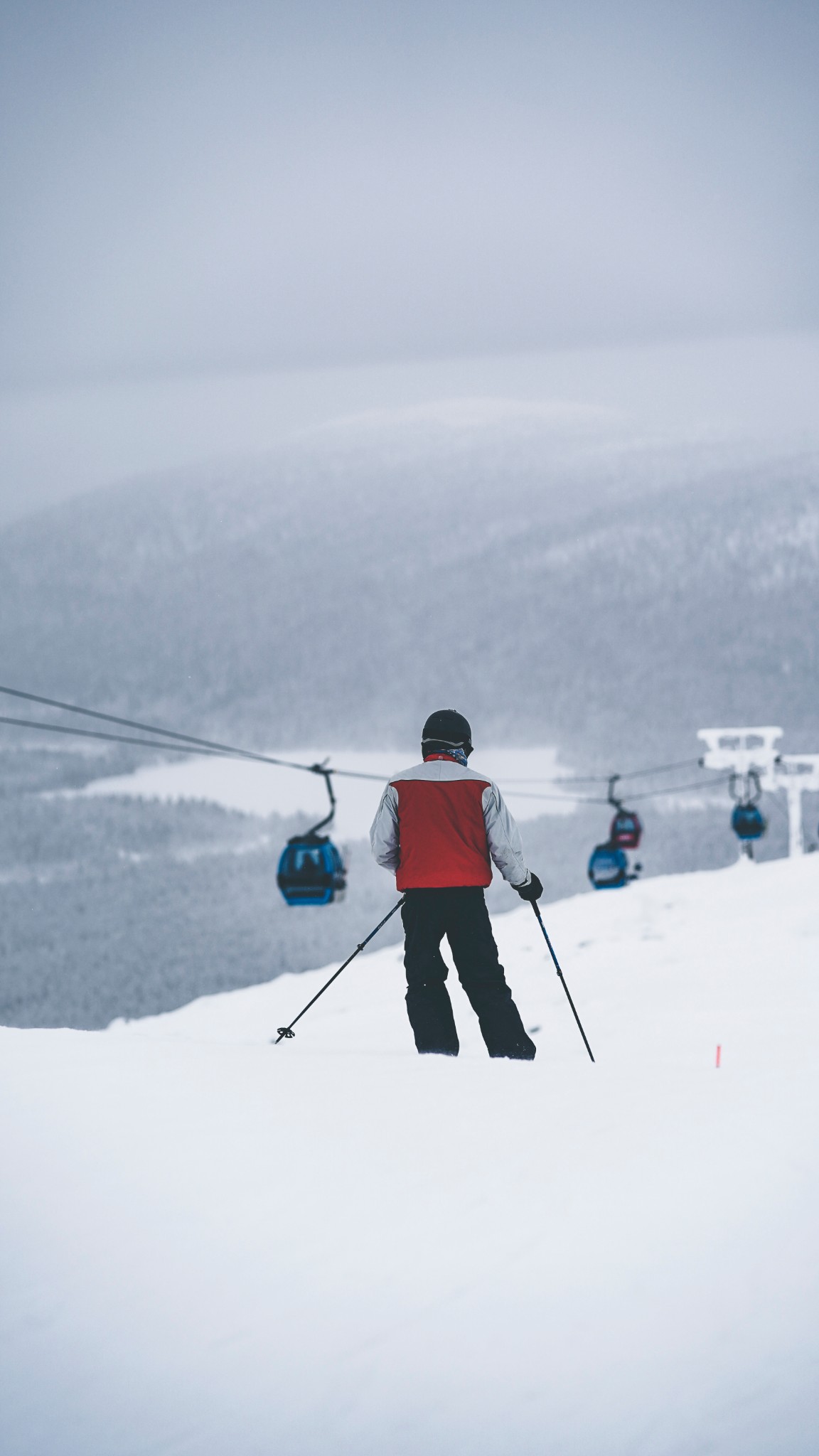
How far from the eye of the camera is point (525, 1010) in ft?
57.5

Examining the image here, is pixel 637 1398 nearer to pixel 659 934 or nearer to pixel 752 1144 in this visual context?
pixel 752 1144

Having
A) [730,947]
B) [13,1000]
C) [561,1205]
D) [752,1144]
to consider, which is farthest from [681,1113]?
[13,1000]

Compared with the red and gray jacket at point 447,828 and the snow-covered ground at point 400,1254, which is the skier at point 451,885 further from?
the snow-covered ground at point 400,1254

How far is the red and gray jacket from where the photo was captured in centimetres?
583

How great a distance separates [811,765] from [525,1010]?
48.5 ft

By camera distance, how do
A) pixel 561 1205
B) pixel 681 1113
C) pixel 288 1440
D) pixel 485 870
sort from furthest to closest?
1. pixel 485 870
2. pixel 681 1113
3. pixel 561 1205
4. pixel 288 1440

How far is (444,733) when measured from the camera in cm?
605

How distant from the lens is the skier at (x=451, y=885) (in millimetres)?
5812

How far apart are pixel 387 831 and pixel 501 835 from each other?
1.88ft

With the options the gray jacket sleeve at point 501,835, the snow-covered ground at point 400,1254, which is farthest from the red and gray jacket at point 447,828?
the snow-covered ground at point 400,1254

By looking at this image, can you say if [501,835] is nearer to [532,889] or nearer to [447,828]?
[447,828]

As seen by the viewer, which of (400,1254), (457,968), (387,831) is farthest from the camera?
(387,831)

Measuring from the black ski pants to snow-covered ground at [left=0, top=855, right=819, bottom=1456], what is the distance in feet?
1.69

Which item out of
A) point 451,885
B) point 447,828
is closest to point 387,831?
point 447,828
